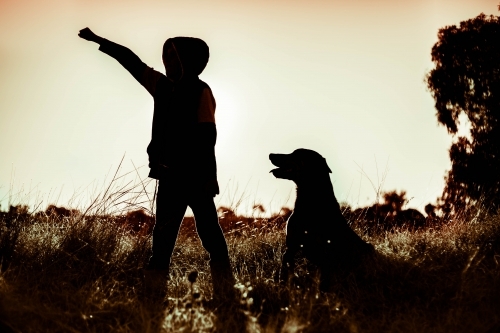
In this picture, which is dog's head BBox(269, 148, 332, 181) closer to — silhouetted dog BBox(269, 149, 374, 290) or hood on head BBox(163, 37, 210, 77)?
silhouetted dog BBox(269, 149, 374, 290)

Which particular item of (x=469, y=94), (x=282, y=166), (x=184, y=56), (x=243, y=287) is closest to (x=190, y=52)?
(x=184, y=56)

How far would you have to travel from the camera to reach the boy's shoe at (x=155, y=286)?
3635 mm

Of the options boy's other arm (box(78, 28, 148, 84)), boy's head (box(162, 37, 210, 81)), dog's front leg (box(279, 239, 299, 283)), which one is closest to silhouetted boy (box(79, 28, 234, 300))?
boy's head (box(162, 37, 210, 81))

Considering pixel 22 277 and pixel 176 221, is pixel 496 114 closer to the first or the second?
pixel 176 221

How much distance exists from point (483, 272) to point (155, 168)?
8.57 ft

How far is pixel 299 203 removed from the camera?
4.25 m

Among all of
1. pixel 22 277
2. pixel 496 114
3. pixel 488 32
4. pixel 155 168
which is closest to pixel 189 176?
pixel 155 168

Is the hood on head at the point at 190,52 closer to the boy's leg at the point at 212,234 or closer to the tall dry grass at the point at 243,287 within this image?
the boy's leg at the point at 212,234

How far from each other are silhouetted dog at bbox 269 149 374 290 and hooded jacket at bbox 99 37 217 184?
80cm

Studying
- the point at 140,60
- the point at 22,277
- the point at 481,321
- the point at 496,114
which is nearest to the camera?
the point at 481,321

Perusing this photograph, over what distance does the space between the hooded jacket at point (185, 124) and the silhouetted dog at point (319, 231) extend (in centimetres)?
80

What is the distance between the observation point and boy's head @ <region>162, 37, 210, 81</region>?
13.0 feet

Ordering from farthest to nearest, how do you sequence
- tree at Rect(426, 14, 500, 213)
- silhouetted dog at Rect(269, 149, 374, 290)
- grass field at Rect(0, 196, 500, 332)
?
1. tree at Rect(426, 14, 500, 213)
2. silhouetted dog at Rect(269, 149, 374, 290)
3. grass field at Rect(0, 196, 500, 332)

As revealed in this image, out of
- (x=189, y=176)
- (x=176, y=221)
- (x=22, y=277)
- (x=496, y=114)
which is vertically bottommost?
(x=22, y=277)
